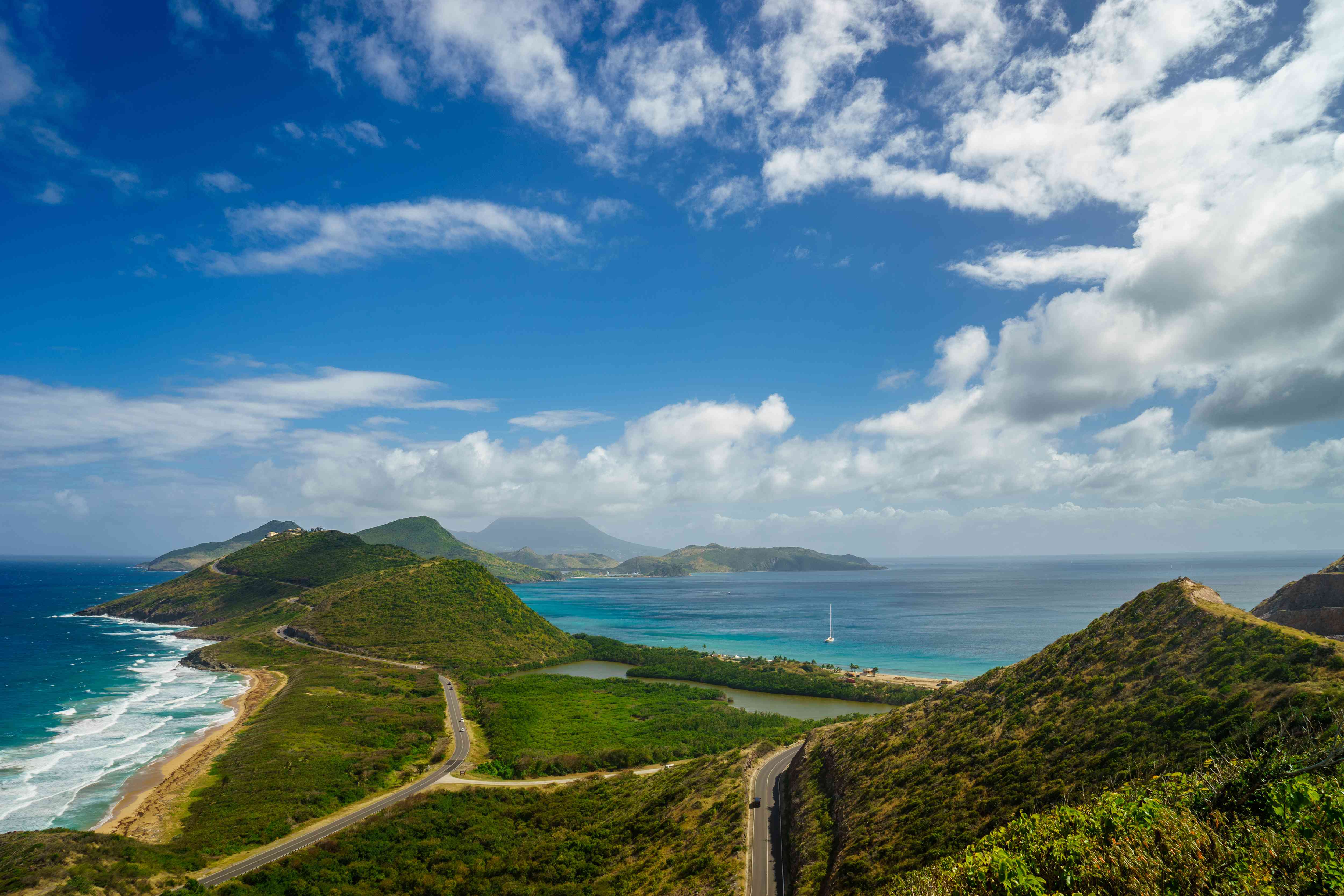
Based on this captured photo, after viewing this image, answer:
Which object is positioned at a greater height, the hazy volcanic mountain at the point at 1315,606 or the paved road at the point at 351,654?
the hazy volcanic mountain at the point at 1315,606

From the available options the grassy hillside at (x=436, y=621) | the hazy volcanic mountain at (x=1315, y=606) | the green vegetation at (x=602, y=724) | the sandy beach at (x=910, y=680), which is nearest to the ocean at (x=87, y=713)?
the grassy hillside at (x=436, y=621)

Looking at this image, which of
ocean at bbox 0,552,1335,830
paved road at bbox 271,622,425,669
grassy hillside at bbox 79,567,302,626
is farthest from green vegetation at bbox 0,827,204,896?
grassy hillside at bbox 79,567,302,626

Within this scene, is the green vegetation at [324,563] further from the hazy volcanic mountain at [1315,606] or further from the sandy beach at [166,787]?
the hazy volcanic mountain at [1315,606]

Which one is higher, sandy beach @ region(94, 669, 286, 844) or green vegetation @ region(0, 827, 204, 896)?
green vegetation @ region(0, 827, 204, 896)

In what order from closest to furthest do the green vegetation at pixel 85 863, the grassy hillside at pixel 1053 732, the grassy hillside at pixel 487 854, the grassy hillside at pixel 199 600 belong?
the grassy hillside at pixel 1053 732 → the green vegetation at pixel 85 863 → the grassy hillside at pixel 487 854 → the grassy hillside at pixel 199 600

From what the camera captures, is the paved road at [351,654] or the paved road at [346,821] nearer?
the paved road at [346,821]

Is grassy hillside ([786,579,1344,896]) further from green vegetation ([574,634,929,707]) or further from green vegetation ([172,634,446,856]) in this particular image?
green vegetation ([574,634,929,707])
